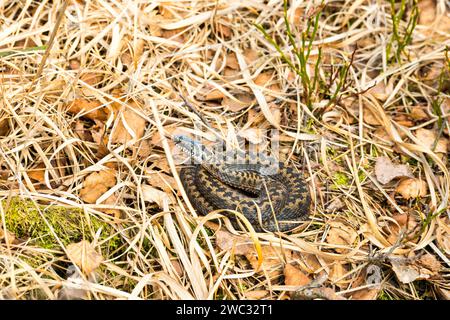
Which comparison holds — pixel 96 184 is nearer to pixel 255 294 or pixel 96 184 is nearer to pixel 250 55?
pixel 255 294

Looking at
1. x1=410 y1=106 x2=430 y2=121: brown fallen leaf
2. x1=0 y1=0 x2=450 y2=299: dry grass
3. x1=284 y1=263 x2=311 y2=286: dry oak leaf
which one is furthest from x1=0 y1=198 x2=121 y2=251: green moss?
x1=410 y1=106 x2=430 y2=121: brown fallen leaf

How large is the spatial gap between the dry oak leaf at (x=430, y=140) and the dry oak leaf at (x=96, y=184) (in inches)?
113

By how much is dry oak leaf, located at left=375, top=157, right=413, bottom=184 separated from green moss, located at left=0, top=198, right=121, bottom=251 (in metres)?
2.36

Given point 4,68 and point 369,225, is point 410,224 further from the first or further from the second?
point 4,68

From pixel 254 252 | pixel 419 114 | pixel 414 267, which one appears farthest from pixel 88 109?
pixel 419 114

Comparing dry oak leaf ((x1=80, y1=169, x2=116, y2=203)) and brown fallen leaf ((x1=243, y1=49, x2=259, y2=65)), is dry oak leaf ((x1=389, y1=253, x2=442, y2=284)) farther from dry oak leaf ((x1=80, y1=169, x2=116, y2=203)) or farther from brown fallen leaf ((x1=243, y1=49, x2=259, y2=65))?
Result: brown fallen leaf ((x1=243, y1=49, x2=259, y2=65))

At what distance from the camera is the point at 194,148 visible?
5.12 m

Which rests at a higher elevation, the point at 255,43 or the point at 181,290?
the point at 255,43

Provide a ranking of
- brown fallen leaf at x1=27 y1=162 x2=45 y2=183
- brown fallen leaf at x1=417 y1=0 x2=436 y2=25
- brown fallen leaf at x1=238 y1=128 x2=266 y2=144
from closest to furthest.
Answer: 1. brown fallen leaf at x1=27 y1=162 x2=45 y2=183
2. brown fallen leaf at x1=238 y1=128 x2=266 y2=144
3. brown fallen leaf at x1=417 y1=0 x2=436 y2=25

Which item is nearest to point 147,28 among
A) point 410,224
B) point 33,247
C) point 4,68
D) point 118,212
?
point 4,68

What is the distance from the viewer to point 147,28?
5.84 m

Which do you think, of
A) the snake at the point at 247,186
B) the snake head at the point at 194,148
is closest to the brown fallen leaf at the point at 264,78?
the snake at the point at 247,186

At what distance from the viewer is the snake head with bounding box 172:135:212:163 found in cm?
509
